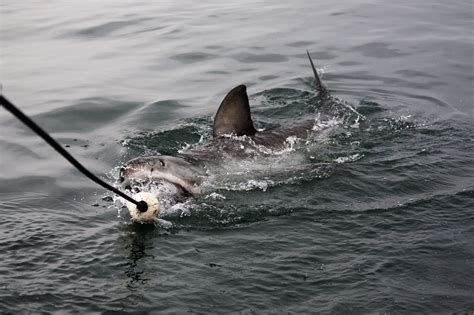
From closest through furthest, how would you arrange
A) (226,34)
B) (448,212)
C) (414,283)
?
(414,283), (448,212), (226,34)

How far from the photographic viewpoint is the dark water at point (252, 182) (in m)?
3.88

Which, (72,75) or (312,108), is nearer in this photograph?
(312,108)

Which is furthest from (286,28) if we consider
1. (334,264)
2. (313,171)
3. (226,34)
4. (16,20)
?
(334,264)

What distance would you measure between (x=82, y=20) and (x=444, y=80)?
8.09 metres

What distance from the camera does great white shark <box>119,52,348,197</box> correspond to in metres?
4.85

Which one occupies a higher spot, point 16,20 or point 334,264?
point 16,20

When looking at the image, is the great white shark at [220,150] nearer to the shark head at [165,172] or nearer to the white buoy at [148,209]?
the shark head at [165,172]

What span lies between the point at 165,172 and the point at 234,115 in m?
1.26

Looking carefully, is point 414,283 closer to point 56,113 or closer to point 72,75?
point 56,113

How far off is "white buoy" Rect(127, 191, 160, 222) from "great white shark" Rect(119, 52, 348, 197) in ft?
0.65

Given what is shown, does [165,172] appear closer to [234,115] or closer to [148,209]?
[148,209]

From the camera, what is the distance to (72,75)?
9.95m

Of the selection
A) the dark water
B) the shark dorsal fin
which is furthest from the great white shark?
the dark water

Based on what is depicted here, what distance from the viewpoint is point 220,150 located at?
5734mm
